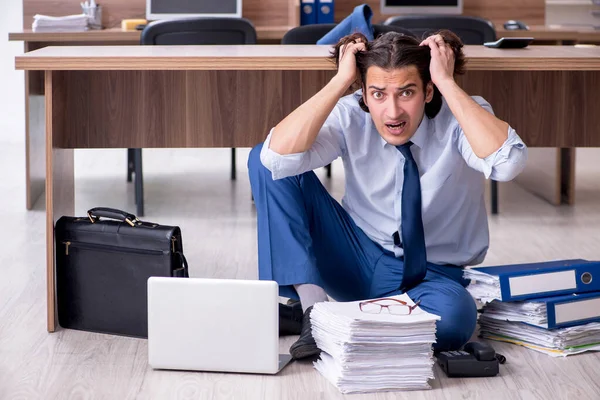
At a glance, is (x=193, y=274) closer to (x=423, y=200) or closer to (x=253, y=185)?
(x=253, y=185)

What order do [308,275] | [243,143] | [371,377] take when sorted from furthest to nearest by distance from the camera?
[243,143] → [308,275] → [371,377]

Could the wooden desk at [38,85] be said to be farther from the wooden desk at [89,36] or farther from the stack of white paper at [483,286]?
the stack of white paper at [483,286]

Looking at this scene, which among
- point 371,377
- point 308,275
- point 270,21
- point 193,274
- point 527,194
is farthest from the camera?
point 270,21

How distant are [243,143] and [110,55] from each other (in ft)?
1.67

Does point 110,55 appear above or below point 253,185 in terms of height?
above

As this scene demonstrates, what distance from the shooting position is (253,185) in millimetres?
2096

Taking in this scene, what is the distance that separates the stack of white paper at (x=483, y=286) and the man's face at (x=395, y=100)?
360 mm

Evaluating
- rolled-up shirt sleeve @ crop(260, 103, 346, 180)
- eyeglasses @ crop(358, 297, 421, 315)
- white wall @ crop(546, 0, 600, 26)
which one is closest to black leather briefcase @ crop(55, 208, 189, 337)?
rolled-up shirt sleeve @ crop(260, 103, 346, 180)

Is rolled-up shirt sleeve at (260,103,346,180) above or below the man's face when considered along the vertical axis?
below

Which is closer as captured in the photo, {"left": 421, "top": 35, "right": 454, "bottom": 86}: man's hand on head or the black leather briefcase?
{"left": 421, "top": 35, "right": 454, "bottom": 86}: man's hand on head

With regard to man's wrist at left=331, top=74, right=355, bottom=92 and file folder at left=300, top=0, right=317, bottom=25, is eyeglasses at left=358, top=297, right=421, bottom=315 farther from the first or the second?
file folder at left=300, top=0, right=317, bottom=25

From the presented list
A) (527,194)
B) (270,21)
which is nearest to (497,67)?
(527,194)

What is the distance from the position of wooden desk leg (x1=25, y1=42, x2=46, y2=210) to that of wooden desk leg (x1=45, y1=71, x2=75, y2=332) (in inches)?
56.2

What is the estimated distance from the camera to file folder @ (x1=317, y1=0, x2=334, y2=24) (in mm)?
4422
